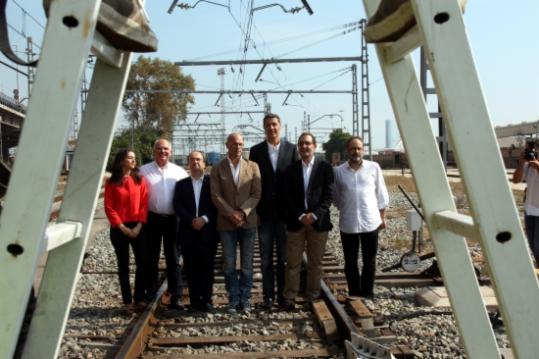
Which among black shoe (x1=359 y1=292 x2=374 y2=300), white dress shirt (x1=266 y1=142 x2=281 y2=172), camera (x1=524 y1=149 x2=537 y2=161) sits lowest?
black shoe (x1=359 y1=292 x2=374 y2=300)

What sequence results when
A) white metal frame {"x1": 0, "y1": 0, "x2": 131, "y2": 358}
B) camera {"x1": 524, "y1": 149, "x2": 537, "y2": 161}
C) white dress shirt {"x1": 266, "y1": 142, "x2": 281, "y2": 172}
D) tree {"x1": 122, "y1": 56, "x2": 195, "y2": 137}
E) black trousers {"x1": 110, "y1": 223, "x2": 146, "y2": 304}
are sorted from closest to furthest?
white metal frame {"x1": 0, "y1": 0, "x2": 131, "y2": 358}
black trousers {"x1": 110, "y1": 223, "x2": 146, "y2": 304}
white dress shirt {"x1": 266, "y1": 142, "x2": 281, "y2": 172}
camera {"x1": 524, "y1": 149, "x2": 537, "y2": 161}
tree {"x1": 122, "y1": 56, "x2": 195, "y2": 137}

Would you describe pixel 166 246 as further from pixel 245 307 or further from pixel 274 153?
pixel 274 153

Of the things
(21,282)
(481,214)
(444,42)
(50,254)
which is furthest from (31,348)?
(444,42)

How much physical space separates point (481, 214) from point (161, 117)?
2130 inches

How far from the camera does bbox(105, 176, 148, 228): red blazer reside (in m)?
6.05

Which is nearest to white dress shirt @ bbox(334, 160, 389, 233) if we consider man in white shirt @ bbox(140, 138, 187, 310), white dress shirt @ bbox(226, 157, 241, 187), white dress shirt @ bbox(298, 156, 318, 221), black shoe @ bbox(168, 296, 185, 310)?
white dress shirt @ bbox(298, 156, 318, 221)

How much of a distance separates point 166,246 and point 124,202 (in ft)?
2.47

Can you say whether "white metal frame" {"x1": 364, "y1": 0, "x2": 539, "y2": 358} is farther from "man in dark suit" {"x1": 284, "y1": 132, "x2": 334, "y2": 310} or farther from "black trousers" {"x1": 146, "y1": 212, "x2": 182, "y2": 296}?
"black trousers" {"x1": 146, "y1": 212, "x2": 182, "y2": 296}

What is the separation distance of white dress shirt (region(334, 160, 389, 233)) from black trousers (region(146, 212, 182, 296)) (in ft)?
6.17

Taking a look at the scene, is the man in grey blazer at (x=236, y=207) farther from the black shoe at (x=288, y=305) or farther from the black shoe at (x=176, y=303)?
the black shoe at (x=176, y=303)

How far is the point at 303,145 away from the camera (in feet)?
20.7

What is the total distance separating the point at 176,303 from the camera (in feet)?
20.7

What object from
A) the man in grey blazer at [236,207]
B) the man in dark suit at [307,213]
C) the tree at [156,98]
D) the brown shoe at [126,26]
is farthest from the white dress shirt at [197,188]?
the tree at [156,98]

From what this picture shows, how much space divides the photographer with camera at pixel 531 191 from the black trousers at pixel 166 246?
396 centimetres
